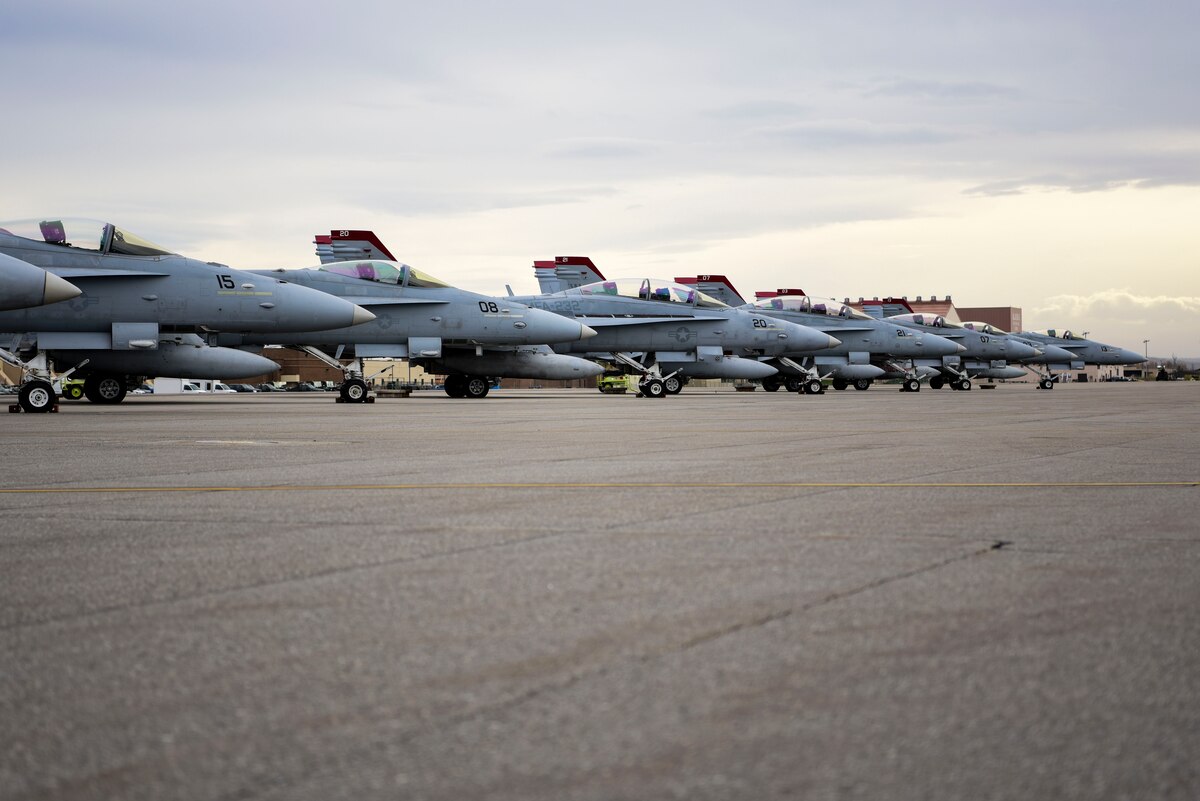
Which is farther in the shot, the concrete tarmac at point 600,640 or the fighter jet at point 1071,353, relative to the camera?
the fighter jet at point 1071,353

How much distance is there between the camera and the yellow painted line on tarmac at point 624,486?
27.1 feet

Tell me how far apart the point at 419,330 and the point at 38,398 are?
11.1 m

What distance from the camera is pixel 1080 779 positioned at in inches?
100

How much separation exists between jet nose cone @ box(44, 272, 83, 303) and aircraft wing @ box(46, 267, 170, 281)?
329 cm

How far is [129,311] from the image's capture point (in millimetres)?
24328

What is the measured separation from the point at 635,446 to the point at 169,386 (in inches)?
2432

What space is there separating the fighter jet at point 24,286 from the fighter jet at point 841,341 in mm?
26853

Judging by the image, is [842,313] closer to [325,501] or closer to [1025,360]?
[1025,360]

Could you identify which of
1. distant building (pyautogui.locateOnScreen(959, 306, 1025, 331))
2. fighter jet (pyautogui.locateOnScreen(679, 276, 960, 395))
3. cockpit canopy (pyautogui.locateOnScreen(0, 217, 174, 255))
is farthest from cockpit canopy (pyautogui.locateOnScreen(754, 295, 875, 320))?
distant building (pyautogui.locateOnScreen(959, 306, 1025, 331))

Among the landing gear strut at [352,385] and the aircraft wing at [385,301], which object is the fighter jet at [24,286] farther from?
the aircraft wing at [385,301]

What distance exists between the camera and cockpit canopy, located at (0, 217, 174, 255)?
2355cm

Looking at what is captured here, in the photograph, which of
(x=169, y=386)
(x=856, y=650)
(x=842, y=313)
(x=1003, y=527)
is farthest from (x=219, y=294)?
(x=169, y=386)

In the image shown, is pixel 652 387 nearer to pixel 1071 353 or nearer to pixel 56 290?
pixel 56 290

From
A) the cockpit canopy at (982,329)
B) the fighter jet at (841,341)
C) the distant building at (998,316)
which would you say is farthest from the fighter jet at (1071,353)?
the distant building at (998,316)
